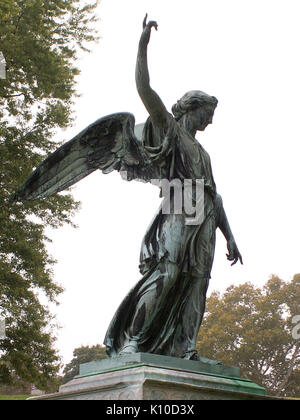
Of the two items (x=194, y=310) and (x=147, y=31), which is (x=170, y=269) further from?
(x=147, y=31)

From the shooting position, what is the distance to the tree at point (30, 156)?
41.1 feet

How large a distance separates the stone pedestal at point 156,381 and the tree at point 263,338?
29.1 metres

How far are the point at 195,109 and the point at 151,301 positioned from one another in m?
1.98

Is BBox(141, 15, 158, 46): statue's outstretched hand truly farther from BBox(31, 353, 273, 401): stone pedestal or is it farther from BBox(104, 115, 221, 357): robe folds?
BBox(31, 353, 273, 401): stone pedestal

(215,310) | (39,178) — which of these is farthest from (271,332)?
(39,178)

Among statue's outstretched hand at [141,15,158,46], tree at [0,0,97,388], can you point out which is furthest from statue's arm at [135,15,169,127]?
tree at [0,0,97,388]

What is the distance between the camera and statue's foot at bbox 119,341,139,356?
390cm

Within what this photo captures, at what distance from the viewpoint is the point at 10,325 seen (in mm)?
12484

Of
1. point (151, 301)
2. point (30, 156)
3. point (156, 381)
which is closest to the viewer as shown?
point (156, 381)

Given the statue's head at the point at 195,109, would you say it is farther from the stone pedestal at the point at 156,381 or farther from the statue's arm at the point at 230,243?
the stone pedestal at the point at 156,381

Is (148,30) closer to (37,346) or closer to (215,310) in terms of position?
(37,346)

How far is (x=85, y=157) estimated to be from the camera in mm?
5094

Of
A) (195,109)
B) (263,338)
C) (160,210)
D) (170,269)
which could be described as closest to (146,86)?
(195,109)
